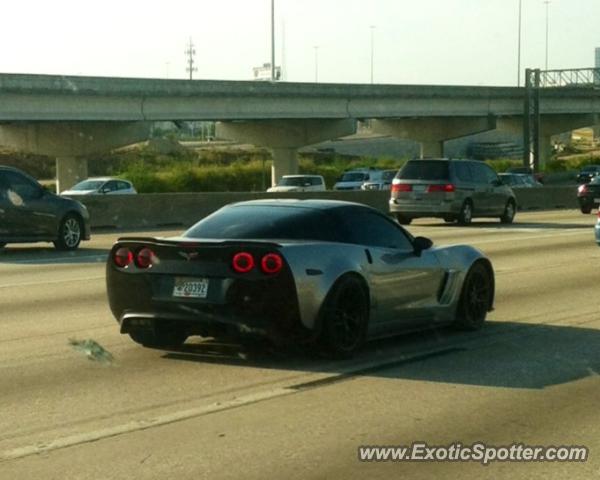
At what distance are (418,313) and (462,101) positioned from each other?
7283cm

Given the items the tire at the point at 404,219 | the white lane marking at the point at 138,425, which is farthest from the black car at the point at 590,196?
the white lane marking at the point at 138,425

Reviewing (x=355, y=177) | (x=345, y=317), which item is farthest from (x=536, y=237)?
(x=355, y=177)

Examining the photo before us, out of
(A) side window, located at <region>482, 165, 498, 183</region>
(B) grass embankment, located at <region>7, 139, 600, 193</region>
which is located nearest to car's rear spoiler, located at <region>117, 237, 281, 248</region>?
(A) side window, located at <region>482, 165, 498, 183</region>

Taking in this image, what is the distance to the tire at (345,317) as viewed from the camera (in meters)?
11.0

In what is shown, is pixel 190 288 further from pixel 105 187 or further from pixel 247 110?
pixel 247 110

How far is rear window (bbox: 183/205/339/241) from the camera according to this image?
11.5 m

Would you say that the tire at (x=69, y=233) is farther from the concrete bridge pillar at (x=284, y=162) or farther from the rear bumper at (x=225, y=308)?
the concrete bridge pillar at (x=284, y=162)

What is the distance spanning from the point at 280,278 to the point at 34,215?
46.5 feet

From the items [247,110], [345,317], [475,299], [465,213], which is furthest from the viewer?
[247,110]

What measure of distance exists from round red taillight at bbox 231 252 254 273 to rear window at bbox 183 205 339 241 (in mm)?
667

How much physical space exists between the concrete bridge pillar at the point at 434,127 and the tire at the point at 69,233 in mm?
62618

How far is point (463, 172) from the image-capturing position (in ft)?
115

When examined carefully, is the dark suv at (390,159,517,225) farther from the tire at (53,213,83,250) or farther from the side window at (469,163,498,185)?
the tire at (53,213,83,250)

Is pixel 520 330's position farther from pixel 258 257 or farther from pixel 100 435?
pixel 100 435
